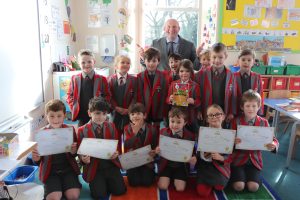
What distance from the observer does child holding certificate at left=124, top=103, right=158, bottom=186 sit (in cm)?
271

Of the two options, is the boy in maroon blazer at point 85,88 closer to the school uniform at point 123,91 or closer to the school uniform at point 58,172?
the school uniform at point 123,91

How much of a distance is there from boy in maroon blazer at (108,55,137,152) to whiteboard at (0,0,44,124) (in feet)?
3.31

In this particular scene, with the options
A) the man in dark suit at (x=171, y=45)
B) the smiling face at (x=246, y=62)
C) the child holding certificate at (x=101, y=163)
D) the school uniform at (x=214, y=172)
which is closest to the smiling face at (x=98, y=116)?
the child holding certificate at (x=101, y=163)

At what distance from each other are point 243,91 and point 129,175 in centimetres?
145

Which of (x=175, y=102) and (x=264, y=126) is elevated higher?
(x=175, y=102)

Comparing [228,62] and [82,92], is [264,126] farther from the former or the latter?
[228,62]

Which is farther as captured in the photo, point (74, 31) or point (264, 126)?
point (74, 31)

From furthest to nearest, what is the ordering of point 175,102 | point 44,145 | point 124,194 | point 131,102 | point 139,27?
point 139,27
point 131,102
point 175,102
point 124,194
point 44,145

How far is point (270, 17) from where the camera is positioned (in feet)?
17.1

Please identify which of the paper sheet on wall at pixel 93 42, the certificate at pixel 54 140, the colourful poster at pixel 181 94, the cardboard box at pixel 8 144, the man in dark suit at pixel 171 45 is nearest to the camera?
the cardboard box at pixel 8 144

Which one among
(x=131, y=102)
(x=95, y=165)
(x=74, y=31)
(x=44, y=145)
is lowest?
(x=95, y=165)

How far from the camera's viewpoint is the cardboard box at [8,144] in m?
1.81

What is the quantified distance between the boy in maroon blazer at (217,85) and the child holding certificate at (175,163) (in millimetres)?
381

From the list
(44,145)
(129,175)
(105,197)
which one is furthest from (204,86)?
(44,145)
